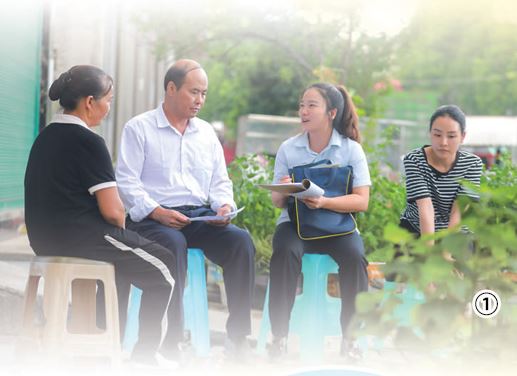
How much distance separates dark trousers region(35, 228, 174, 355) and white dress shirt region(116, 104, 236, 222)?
489mm

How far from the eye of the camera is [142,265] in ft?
11.6

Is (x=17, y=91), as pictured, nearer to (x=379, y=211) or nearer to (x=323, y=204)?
(x=379, y=211)

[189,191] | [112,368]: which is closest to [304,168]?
[189,191]

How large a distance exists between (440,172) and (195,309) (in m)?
1.41

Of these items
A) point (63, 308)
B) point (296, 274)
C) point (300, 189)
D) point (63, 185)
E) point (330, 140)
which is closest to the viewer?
point (63, 308)

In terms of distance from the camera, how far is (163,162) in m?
4.20

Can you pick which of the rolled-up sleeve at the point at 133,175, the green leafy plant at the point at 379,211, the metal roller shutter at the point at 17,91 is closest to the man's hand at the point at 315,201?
the rolled-up sleeve at the point at 133,175

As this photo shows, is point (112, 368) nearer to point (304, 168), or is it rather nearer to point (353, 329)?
point (304, 168)

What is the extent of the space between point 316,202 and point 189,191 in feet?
2.15

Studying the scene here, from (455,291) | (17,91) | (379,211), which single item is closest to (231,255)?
(379,211)

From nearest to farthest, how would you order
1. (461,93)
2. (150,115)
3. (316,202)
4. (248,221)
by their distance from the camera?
(316,202)
(150,115)
(248,221)
(461,93)

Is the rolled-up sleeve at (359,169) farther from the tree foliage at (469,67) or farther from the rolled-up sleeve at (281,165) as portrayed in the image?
the tree foliage at (469,67)

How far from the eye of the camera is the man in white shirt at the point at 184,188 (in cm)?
407

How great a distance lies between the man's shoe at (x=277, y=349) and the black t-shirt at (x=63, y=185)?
1.14 metres
